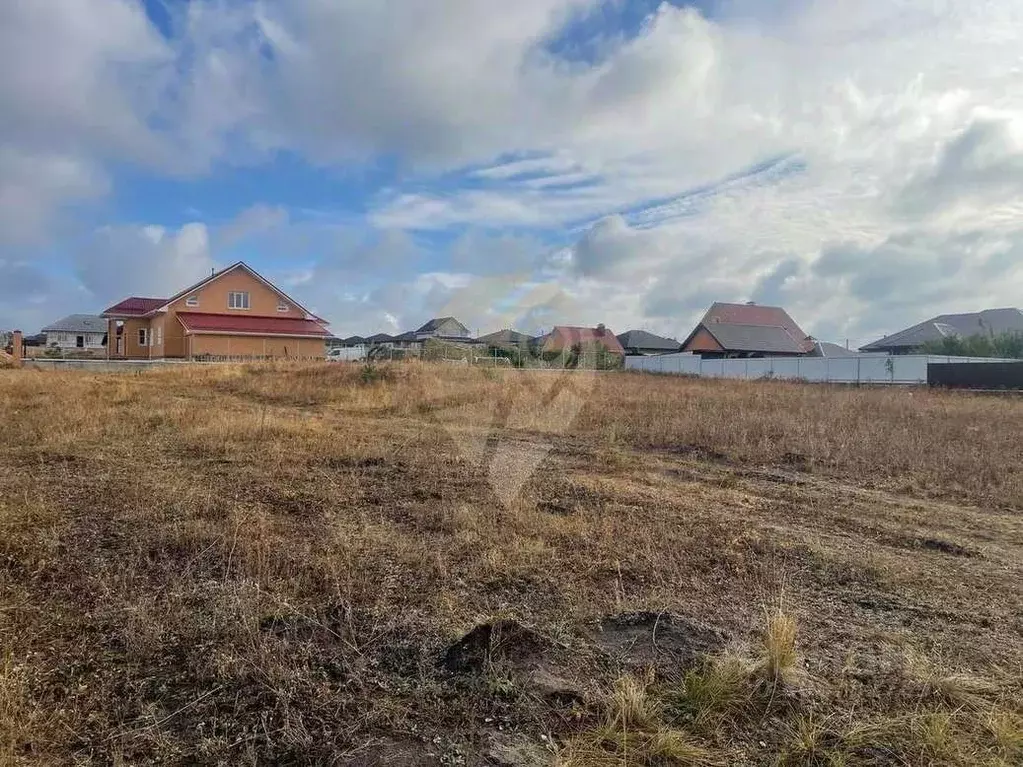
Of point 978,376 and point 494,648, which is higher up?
point 978,376

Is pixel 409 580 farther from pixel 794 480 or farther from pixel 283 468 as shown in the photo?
pixel 794 480

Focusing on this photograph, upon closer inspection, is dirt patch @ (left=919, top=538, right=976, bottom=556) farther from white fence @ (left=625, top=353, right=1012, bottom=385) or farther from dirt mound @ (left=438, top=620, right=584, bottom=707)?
white fence @ (left=625, top=353, right=1012, bottom=385)

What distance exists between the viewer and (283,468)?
23.8 feet

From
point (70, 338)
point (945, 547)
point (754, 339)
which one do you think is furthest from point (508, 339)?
point (70, 338)

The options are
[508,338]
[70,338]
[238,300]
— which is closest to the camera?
[508,338]

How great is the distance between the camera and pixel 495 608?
141 inches

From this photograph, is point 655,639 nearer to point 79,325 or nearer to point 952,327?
point 952,327

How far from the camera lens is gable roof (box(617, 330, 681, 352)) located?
65562 mm

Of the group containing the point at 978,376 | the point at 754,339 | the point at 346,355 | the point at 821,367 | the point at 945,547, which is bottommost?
the point at 945,547

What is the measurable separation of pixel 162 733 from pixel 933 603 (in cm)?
415

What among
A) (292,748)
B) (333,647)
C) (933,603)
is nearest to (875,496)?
(933,603)

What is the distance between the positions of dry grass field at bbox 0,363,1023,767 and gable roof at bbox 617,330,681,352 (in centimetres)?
5741

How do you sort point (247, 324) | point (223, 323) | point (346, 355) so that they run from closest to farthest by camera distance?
point (223, 323)
point (247, 324)
point (346, 355)

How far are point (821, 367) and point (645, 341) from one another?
35.3 metres
